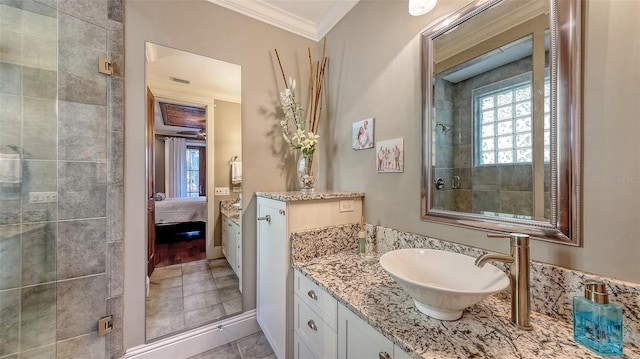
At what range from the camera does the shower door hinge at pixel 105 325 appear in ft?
4.35

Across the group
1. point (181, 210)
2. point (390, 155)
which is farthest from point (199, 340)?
point (390, 155)

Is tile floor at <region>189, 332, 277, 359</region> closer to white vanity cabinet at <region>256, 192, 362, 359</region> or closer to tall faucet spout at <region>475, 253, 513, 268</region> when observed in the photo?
white vanity cabinet at <region>256, 192, 362, 359</region>

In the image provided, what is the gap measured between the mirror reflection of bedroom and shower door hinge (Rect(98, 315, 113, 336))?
0.63 feet

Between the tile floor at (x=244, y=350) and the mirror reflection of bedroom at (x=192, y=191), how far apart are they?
0.21 metres

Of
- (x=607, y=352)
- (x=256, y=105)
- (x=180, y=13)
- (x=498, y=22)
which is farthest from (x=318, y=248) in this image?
(x=180, y=13)

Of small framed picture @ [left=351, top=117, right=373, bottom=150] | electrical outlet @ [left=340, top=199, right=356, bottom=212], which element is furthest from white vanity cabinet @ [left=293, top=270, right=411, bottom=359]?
small framed picture @ [left=351, top=117, right=373, bottom=150]

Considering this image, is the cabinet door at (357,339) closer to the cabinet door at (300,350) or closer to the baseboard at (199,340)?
the cabinet door at (300,350)

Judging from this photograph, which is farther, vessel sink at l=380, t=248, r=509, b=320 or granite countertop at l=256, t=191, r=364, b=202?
granite countertop at l=256, t=191, r=364, b=202

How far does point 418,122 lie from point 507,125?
0.40 m

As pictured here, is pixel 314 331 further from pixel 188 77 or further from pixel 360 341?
pixel 188 77

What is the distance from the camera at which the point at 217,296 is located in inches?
69.4

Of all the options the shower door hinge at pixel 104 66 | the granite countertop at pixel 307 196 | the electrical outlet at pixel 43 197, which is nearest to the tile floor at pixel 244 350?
the granite countertop at pixel 307 196

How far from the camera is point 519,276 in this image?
2.48 feet

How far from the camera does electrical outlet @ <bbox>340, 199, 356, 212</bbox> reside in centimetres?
153
